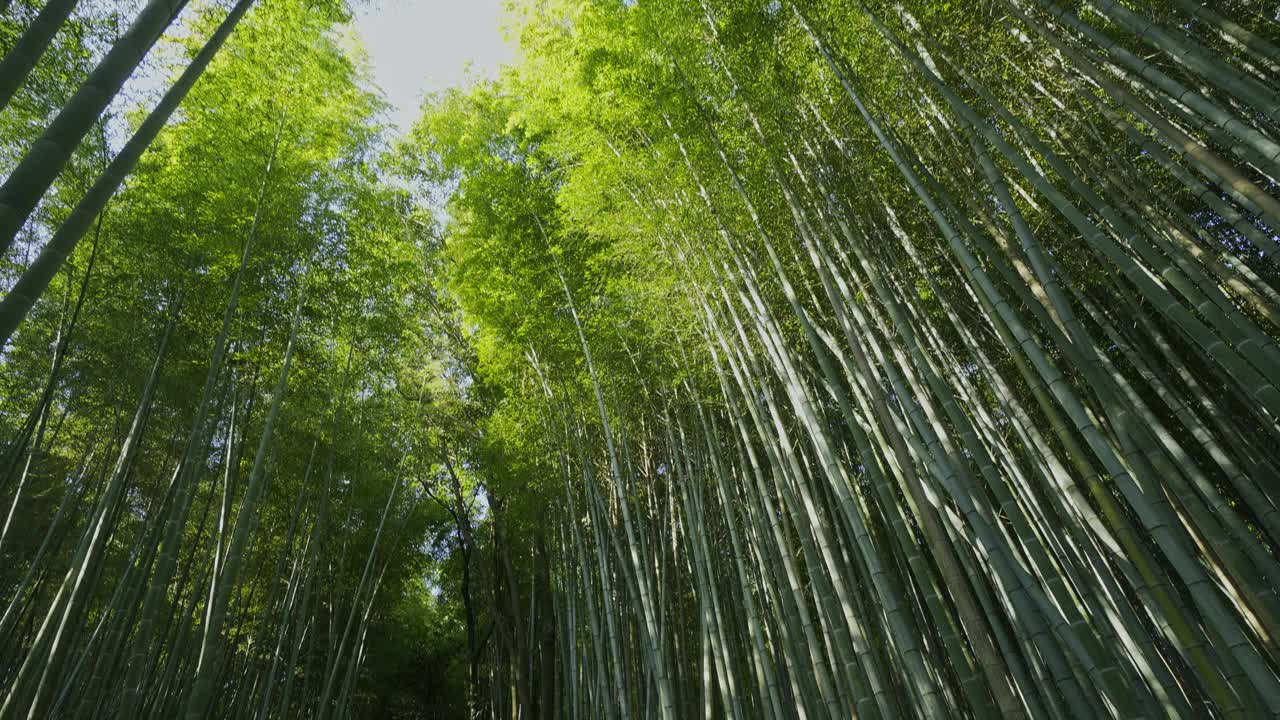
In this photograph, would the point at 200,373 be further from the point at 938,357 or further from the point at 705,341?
the point at 938,357

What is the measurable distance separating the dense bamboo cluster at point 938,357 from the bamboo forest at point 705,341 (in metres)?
0.03

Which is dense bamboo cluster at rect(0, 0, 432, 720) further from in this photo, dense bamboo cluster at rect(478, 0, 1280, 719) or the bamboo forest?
dense bamboo cluster at rect(478, 0, 1280, 719)

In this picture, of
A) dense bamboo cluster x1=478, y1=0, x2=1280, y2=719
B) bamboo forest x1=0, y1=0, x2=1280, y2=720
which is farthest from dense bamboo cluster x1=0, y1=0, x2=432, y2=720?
dense bamboo cluster x1=478, y1=0, x2=1280, y2=719

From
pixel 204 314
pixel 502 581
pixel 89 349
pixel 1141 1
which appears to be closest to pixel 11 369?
pixel 89 349

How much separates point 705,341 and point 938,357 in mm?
1476

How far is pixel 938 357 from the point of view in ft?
12.7

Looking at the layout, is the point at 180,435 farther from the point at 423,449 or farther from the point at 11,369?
the point at 423,449

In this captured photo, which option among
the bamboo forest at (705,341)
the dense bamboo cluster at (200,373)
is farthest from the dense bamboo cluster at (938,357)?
the dense bamboo cluster at (200,373)

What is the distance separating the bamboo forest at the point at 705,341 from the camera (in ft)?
6.55

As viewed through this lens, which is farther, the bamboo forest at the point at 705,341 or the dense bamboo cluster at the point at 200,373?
the dense bamboo cluster at the point at 200,373

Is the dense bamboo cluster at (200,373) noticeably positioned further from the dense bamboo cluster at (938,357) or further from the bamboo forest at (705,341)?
the dense bamboo cluster at (938,357)

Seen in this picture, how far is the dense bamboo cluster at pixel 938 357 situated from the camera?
6.26ft

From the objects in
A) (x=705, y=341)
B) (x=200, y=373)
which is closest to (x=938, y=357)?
(x=705, y=341)

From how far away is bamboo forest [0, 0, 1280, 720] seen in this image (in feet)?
6.55
